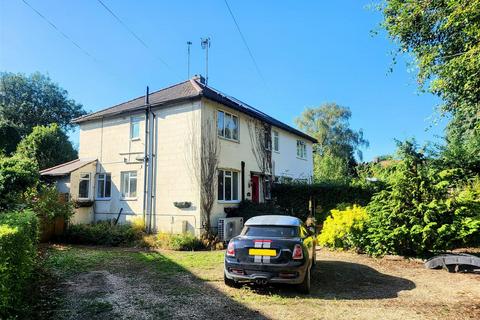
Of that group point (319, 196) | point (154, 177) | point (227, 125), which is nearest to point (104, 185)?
point (154, 177)

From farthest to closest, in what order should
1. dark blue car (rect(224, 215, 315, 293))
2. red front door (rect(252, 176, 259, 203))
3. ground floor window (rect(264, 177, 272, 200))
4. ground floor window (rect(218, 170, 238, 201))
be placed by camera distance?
1. ground floor window (rect(264, 177, 272, 200))
2. red front door (rect(252, 176, 259, 203))
3. ground floor window (rect(218, 170, 238, 201))
4. dark blue car (rect(224, 215, 315, 293))

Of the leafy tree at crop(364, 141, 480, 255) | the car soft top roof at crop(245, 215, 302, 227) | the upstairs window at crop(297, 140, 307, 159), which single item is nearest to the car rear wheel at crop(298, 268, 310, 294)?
the car soft top roof at crop(245, 215, 302, 227)

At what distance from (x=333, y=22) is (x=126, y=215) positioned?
13230 mm

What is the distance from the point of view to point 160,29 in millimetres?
12383

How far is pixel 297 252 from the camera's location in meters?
7.04

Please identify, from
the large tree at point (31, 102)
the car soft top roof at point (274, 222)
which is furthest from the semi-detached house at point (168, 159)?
the large tree at point (31, 102)

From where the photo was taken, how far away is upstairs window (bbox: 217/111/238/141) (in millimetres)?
17312

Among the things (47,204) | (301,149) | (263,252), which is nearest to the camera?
(263,252)

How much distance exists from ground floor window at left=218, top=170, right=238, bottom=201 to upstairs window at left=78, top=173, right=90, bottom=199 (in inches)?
298

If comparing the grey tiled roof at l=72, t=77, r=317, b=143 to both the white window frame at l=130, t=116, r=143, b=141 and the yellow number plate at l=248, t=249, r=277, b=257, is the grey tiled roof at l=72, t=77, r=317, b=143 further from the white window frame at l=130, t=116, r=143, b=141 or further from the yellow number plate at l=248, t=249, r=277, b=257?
the yellow number plate at l=248, t=249, r=277, b=257

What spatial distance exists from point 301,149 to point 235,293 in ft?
66.9

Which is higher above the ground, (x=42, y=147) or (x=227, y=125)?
(x=42, y=147)

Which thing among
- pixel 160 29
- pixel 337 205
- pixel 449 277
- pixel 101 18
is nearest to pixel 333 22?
pixel 160 29

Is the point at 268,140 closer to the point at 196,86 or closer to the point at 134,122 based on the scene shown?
the point at 196,86
